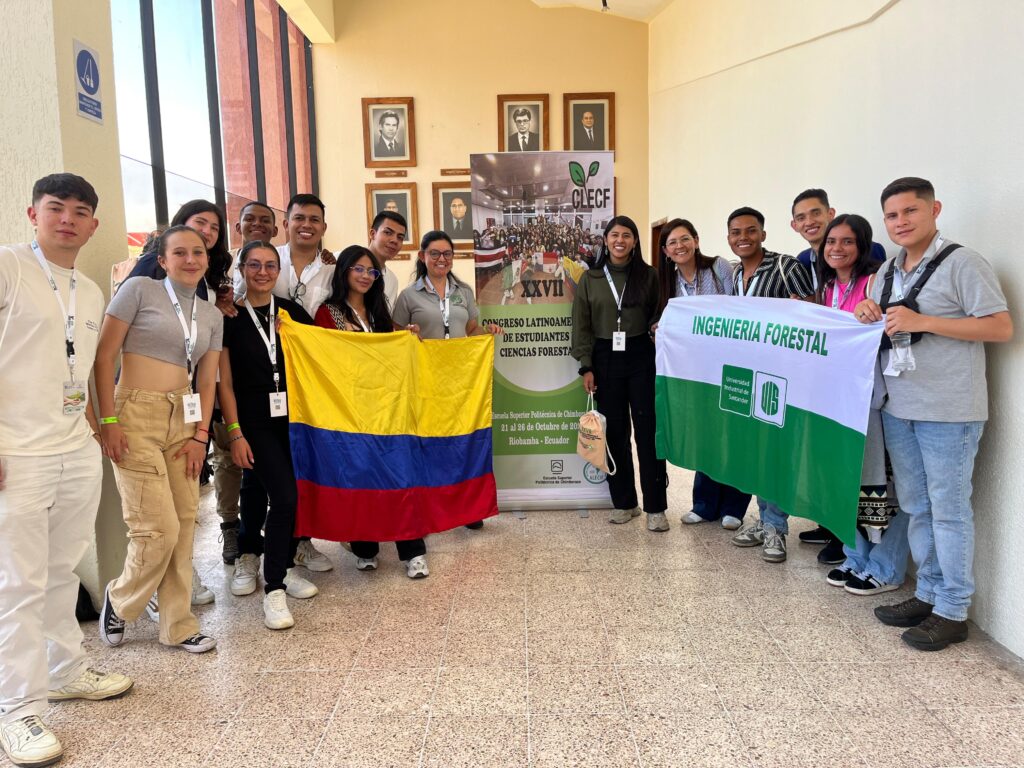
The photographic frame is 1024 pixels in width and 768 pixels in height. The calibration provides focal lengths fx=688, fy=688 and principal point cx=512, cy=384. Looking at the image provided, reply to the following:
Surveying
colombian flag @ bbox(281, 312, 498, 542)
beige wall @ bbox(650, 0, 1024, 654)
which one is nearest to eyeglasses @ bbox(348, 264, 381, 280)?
colombian flag @ bbox(281, 312, 498, 542)

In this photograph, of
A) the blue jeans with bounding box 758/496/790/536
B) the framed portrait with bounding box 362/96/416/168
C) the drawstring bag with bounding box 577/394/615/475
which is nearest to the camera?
the blue jeans with bounding box 758/496/790/536

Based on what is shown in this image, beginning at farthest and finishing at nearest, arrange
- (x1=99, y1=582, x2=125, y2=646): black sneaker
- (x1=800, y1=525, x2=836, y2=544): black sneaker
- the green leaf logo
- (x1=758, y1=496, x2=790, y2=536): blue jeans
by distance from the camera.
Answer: the green leaf logo < (x1=800, y1=525, x2=836, y2=544): black sneaker < (x1=758, y1=496, x2=790, y2=536): blue jeans < (x1=99, y1=582, x2=125, y2=646): black sneaker

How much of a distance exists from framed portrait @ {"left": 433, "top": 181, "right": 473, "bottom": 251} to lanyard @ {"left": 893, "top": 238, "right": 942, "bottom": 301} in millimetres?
6396

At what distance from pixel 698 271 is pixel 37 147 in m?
3.15

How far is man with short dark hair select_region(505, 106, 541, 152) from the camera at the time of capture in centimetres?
849

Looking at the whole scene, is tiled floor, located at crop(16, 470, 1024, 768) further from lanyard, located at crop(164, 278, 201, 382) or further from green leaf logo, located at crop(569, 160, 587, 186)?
green leaf logo, located at crop(569, 160, 587, 186)

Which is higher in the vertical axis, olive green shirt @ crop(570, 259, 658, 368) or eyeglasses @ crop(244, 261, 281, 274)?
eyeglasses @ crop(244, 261, 281, 274)

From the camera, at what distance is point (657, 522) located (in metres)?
3.93

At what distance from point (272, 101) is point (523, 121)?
294 centimetres

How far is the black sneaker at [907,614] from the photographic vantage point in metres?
2.72

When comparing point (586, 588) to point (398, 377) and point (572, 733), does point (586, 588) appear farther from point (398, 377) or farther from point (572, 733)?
point (398, 377)

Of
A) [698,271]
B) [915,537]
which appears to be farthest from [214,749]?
[698,271]

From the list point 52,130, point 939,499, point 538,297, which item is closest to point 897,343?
point 939,499

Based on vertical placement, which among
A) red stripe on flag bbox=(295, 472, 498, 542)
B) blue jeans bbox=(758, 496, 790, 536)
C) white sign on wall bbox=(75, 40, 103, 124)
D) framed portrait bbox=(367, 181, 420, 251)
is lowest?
blue jeans bbox=(758, 496, 790, 536)
